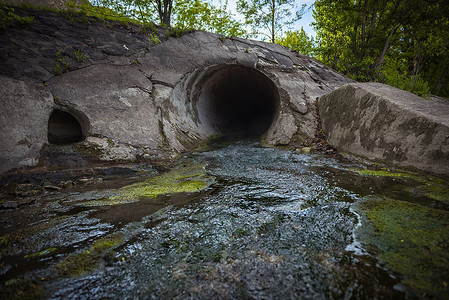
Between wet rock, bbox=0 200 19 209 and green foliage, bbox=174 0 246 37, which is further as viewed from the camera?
green foliage, bbox=174 0 246 37

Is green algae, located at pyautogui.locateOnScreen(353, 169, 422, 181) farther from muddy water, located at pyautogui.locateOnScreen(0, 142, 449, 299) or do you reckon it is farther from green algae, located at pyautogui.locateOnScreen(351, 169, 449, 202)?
muddy water, located at pyautogui.locateOnScreen(0, 142, 449, 299)

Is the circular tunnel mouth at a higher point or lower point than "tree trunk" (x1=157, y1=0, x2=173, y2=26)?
lower

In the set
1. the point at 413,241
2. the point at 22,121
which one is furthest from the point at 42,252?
the point at 22,121

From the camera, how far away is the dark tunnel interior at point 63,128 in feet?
14.5

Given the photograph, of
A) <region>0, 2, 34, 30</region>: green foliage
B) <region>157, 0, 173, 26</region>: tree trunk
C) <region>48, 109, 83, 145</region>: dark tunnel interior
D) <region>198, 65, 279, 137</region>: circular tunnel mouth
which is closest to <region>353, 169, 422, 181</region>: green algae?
<region>198, 65, 279, 137</region>: circular tunnel mouth

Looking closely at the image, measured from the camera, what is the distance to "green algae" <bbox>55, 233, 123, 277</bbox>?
4.37 ft

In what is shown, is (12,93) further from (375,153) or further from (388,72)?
(388,72)

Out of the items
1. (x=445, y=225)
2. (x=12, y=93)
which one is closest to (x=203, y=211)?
(x=445, y=225)

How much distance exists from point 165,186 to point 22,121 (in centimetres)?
304

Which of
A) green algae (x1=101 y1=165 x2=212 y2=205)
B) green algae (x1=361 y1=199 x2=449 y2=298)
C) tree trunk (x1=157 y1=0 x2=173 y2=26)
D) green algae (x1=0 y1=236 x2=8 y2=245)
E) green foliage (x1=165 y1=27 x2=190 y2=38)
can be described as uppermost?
tree trunk (x1=157 y1=0 x2=173 y2=26)

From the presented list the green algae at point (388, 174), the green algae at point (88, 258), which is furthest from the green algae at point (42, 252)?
the green algae at point (388, 174)

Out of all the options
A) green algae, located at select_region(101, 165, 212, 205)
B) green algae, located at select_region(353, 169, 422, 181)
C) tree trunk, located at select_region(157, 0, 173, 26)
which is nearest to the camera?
green algae, located at select_region(101, 165, 212, 205)

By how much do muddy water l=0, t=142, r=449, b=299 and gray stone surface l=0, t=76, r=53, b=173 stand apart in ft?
4.21

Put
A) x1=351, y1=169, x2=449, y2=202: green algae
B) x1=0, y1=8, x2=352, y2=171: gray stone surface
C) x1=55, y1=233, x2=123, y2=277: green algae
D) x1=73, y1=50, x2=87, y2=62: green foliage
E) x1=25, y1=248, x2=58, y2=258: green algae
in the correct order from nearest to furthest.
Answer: x1=55, y1=233, x2=123, y2=277: green algae, x1=25, y1=248, x2=58, y2=258: green algae, x1=351, y1=169, x2=449, y2=202: green algae, x1=0, y1=8, x2=352, y2=171: gray stone surface, x1=73, y1=50, x2=87, y2=62: green foliage
